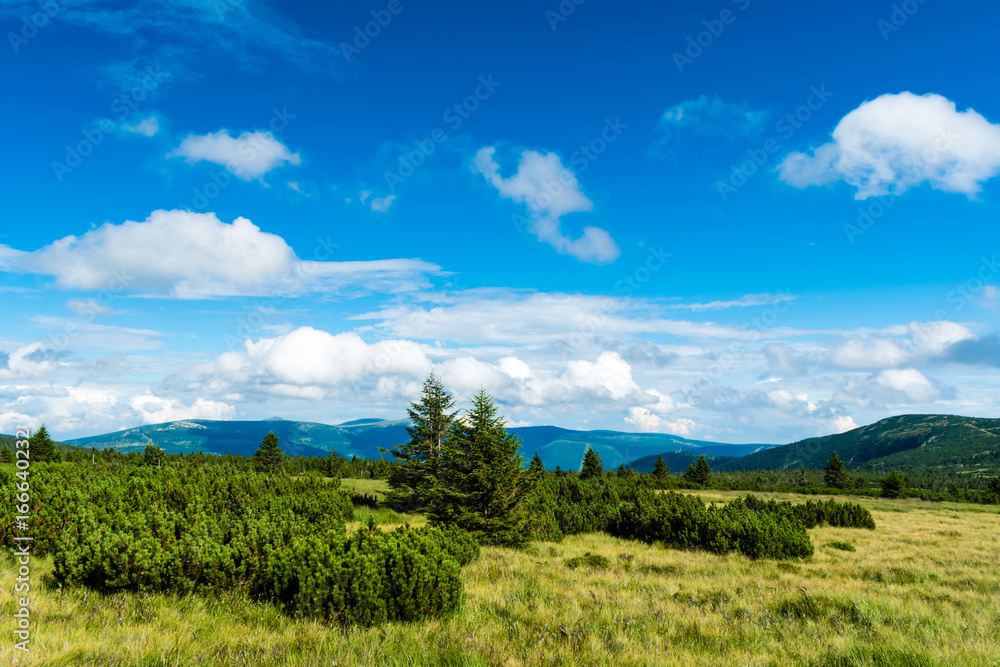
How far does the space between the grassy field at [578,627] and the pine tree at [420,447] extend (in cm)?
1794

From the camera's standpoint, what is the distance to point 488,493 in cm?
1831

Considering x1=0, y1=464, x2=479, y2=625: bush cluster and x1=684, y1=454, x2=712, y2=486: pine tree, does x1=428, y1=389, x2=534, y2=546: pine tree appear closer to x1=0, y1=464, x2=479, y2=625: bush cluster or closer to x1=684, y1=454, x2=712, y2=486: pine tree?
x1=0, y1=464, x2=479, y2=625: bush cluster

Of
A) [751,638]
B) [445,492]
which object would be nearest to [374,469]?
[445,492]

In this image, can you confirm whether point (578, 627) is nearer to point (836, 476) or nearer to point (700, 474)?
point (700, 474)

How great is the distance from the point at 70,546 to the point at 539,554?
12851 mm

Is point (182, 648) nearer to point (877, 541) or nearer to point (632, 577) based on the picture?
point (632, 577)

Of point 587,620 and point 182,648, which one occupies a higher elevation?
point 182,648

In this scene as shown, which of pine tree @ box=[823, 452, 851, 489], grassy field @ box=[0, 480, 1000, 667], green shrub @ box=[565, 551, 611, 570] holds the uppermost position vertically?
grassy field @ box=[0, 480, 1000, 667]

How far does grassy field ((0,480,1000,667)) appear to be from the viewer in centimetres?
565

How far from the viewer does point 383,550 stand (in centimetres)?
779

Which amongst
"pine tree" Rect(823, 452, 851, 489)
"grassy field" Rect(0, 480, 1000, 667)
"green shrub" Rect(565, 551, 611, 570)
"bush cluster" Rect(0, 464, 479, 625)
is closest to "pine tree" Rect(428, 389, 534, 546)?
"green shrub" Rect(565, 551, 611, 570)

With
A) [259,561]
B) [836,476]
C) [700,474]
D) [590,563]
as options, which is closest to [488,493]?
[590,563]

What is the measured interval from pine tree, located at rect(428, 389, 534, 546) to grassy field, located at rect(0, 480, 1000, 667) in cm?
545

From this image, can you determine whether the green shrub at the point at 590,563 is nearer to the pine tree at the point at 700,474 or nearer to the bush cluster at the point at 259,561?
the bush cluster at the point at 259,561
